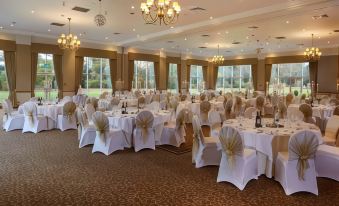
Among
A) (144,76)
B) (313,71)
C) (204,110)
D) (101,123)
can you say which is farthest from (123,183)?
(313,71)

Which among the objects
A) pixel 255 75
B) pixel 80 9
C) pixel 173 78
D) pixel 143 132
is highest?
pixel 80 9

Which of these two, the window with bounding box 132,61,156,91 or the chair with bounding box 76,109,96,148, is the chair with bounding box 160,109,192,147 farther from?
the window with bounding box 132,61,156,91

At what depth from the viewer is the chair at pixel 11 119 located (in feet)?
29.0

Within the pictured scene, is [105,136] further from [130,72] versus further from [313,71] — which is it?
[313,71]

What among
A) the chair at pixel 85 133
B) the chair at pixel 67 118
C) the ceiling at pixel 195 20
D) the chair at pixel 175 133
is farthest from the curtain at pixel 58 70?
the chair at pixel 175 133

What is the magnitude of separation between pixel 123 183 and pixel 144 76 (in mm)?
16170

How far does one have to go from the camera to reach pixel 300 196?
159 inches

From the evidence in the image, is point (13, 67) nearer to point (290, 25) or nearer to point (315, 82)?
point (290, 25)

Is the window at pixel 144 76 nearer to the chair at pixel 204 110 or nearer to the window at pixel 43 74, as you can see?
the window at pixel 43 74

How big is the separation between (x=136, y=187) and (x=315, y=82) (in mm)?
17589

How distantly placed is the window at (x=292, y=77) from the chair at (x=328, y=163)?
609 inches

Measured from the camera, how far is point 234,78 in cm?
2430

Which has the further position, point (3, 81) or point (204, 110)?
point (3, 81)

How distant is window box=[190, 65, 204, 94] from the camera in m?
24.3
